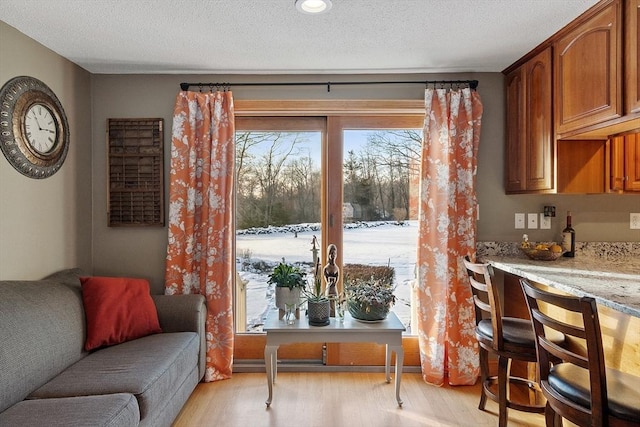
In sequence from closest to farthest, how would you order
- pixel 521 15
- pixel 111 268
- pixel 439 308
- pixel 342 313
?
pixel 521 15 < pixel 342 313 < pixel 439 308 < pixel 111 268

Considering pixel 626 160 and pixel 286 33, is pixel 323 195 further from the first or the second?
pixel 626 160

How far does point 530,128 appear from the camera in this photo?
2914 millimetres

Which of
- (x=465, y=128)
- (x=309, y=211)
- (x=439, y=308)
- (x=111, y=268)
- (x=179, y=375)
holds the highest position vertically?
(x=465, y=128)

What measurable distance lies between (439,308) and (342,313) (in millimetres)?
814

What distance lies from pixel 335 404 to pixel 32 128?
8.96 ft

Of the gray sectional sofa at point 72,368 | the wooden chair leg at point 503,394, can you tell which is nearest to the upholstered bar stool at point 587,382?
the wooden chair leg at point 503,394

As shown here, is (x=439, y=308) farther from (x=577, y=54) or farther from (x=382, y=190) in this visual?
(x=577, y=54)

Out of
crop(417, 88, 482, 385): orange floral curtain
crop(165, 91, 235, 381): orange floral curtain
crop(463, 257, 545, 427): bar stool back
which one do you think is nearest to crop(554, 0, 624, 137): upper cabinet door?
crop(417, 88, 482, 385): orange floral curtain

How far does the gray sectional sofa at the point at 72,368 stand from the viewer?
180 centimetres

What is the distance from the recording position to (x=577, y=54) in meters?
2.41

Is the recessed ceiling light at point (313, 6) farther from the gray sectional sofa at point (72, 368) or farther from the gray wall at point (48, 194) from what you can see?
the gray sectional sofa at point (72, 368)

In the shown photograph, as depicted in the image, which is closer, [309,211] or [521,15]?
[521,15]

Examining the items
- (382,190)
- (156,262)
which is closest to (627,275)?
(382,190)

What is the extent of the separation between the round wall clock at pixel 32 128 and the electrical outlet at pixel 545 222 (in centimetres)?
371
